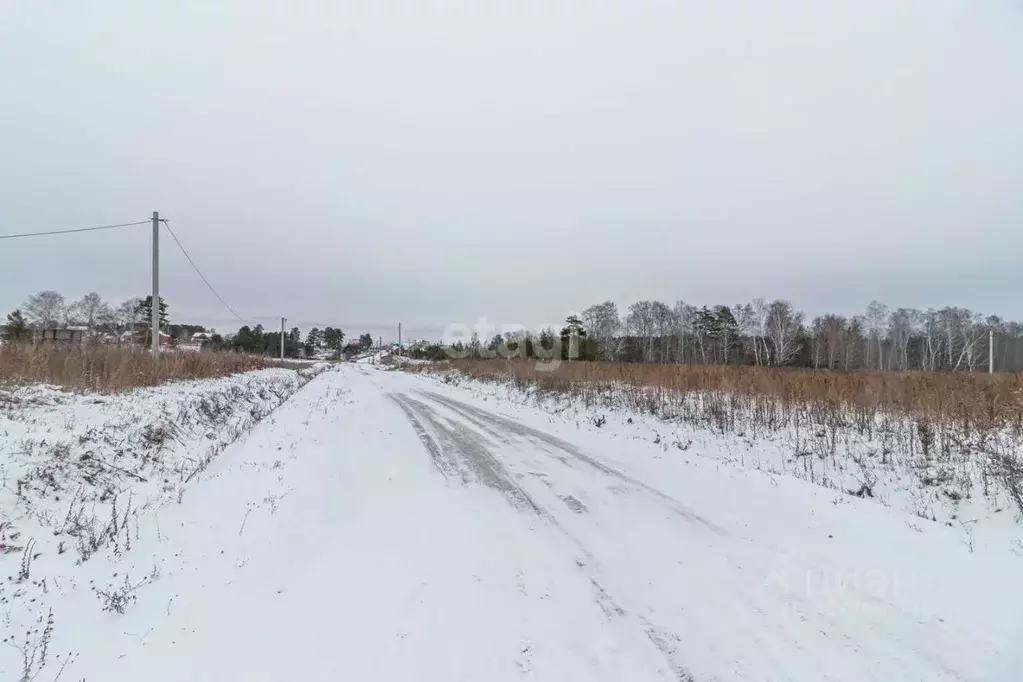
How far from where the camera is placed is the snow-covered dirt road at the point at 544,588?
238 centimetres

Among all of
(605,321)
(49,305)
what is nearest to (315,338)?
(49,305)

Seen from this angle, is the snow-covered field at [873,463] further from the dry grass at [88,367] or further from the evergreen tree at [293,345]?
the evergreen tree at [293,345]

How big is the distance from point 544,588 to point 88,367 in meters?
12.3

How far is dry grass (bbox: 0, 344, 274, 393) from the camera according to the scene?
9000mm

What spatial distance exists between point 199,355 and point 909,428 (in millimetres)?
20888

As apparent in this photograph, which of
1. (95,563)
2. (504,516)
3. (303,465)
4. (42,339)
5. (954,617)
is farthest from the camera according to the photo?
(42,339)

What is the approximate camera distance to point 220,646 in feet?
8.32

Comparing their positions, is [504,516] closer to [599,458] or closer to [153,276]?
[599,458]

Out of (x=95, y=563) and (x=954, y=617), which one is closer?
(x=954, y=617)

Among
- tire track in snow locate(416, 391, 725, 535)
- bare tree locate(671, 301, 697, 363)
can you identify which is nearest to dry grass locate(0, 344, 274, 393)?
tire track in snow locate(416, 391, 725, 535)

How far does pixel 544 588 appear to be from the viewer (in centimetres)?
310

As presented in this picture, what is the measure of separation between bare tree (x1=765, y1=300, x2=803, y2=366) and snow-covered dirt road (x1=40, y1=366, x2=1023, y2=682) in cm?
5067

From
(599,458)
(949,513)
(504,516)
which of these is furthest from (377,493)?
(949,513)

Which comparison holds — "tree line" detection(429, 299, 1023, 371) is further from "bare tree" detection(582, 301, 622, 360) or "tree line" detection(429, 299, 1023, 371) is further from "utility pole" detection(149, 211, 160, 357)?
"utility pole" detection(149, 211, 160, 357)
